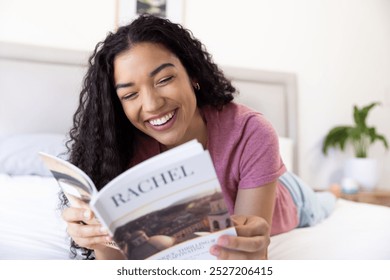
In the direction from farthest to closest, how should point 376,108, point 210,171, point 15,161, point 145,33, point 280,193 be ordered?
point 376,108 < point 15,161 < point 280,193 < point 145,33 < point 210,171

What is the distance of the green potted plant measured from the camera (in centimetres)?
149

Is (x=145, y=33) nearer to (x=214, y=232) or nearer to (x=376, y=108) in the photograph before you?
(x=214, y=232)

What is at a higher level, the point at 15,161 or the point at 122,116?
the point at 122,116

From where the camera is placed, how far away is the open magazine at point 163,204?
0.47 meters

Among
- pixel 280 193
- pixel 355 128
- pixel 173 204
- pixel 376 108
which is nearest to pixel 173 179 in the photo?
pixel 173 204

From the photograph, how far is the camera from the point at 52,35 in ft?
4.41

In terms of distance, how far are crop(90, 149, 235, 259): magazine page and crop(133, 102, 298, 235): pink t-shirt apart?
0.75 feet

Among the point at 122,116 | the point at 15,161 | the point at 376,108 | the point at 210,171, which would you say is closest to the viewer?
the point at 210,171

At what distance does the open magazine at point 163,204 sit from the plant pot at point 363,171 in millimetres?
1096

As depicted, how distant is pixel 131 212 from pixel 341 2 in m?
1.27

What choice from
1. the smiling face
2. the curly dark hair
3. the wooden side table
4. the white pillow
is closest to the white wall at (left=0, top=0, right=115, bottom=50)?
the white pillow

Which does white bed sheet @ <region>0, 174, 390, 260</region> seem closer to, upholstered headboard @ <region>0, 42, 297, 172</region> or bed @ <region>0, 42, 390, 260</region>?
bed @ <region>0, 42, 390, 260</region>

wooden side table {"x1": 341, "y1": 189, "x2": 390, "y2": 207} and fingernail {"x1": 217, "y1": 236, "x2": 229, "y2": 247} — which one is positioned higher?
fingernail {"x1": 217, "y1": 236, "x2": 229, "y2": 247}

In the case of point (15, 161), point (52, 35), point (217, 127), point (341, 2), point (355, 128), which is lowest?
point (15, 161)
